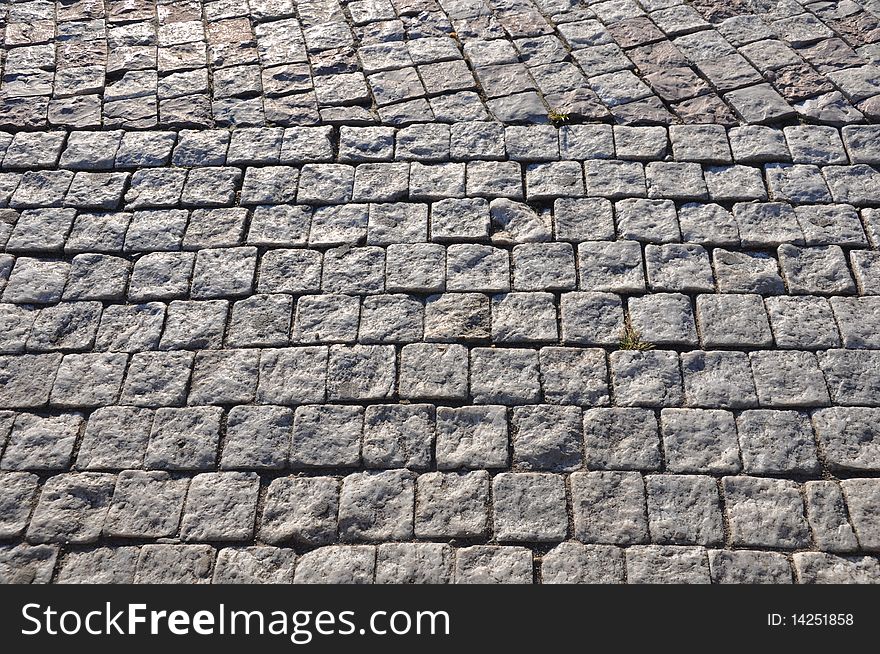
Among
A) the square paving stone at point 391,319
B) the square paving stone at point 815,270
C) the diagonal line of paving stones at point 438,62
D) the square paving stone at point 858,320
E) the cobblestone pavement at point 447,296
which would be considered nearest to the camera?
the cobblestone pavement at point 447,296

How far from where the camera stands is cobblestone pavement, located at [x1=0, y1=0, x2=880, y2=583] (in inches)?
139

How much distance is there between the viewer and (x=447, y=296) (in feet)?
14.4

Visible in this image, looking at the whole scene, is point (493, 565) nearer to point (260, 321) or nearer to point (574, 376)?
point (574, 376)

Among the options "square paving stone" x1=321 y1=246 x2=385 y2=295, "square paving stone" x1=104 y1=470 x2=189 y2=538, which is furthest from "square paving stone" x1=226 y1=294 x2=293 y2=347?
"square paving stone" x1=104 y1=470 x2=189 y2=538

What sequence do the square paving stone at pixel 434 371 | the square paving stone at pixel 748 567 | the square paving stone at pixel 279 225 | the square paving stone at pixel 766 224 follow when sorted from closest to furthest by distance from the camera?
the square paving stone at pixel 748 567 < the square paving stone at pixel 434 371 < the square paving stone at pixel 766 224 < the square paving stone at pixel 279 225

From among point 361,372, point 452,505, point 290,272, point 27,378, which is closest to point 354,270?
point 290,272

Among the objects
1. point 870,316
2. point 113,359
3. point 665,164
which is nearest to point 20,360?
point 113,359

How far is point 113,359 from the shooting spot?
420 centimetres

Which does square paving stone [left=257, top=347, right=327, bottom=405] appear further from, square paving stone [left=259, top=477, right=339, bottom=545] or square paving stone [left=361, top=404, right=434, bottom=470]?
square paving stone [left=259, top=477, right=339, bottom=545]

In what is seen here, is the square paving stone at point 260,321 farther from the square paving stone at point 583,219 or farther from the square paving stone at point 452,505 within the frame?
the square paving stone at point 583,219

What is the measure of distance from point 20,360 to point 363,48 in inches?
134

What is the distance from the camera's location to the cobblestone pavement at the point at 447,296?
3541 millimetres

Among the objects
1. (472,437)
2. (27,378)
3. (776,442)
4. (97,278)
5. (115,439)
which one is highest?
(97,278)

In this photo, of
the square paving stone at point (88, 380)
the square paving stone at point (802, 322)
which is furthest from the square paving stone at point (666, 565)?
the square paving stone at point (88, 380)
